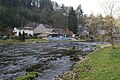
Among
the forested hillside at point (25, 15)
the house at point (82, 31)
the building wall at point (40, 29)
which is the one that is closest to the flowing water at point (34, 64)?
the forested hillside at point (25, 15)

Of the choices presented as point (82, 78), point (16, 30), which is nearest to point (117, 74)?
point (82, 78)

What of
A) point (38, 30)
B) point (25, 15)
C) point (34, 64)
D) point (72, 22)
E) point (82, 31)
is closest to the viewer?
point (34, 64)

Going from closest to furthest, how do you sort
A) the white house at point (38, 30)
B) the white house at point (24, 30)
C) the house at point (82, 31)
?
the white house at point (24, 30), the white house at point (38, 30), the house at point (82, 31)

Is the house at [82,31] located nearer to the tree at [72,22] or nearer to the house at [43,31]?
the tree at [72,22]

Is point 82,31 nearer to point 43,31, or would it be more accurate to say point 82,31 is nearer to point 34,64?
point 43,31

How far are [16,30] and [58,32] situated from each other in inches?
925

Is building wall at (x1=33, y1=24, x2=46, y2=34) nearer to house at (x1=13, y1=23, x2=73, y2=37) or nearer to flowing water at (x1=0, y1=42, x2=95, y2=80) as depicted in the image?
house at (x1=13, y1=23, x2=73, y2=37)

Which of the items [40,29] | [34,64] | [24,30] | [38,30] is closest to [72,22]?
[40,29]

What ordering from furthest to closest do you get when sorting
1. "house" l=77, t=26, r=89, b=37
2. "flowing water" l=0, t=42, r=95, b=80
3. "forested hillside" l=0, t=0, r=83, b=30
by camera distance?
"house" l=77, t=26, r=89, b=37, "forested hillside" l=0, t=0, r=83, b=30, "flowing water" l=0, t=42, r=95, b=80

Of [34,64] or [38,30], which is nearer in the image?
[34,64]

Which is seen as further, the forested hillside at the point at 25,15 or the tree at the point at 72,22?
the tree at the point at 72,22

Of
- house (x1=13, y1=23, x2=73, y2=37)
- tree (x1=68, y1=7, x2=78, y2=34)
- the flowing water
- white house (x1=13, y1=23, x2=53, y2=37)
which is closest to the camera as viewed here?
the flowing water

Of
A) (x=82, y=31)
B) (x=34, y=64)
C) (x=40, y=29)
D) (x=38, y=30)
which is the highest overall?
(x=40, y=29)

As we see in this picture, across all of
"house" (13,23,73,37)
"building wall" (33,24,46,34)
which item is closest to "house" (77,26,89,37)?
"house" (13,23,73,37)
